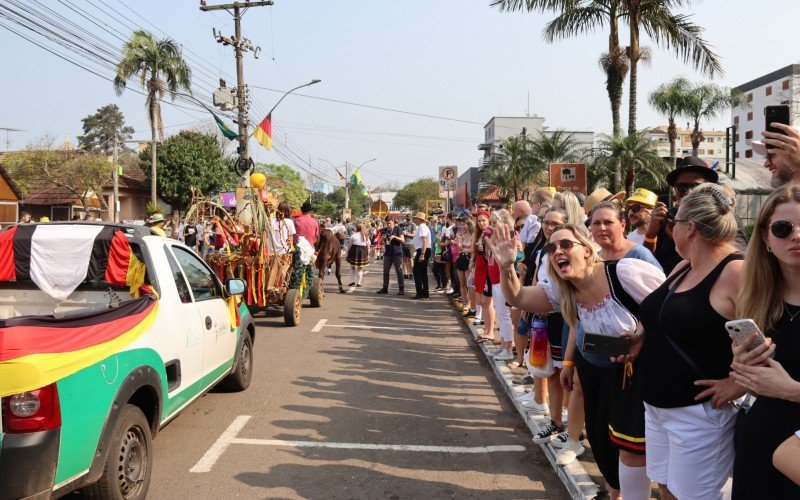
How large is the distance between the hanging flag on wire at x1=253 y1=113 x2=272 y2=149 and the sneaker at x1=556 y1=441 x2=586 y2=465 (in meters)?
19.4

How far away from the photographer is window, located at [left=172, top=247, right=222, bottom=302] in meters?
5.28

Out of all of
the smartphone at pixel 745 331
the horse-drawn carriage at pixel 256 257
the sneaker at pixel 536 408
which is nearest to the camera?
the smartphone at pixel 745 331

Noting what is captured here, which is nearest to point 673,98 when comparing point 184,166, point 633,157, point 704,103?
point 704,103

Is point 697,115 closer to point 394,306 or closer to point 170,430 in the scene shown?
point 394,306

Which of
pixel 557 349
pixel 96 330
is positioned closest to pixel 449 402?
pixel 557 349

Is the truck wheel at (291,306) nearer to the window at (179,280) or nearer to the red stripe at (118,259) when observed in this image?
the window at (179,280)

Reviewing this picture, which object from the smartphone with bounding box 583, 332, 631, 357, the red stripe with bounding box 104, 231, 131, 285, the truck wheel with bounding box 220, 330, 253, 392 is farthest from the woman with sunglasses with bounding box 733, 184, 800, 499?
the truck wheel with bounding box 220, 330, 253, 392

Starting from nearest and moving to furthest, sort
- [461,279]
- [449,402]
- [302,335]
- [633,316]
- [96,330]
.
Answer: [633,316] → [96,330] → [449,402] → [302,335] → [461,279]

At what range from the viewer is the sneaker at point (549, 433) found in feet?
16.2

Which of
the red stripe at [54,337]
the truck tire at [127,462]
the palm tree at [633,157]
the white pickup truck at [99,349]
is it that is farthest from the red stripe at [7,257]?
the palm tree at [633,157]

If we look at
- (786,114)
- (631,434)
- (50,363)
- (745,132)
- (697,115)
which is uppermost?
(745,132)

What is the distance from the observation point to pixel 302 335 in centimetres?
997

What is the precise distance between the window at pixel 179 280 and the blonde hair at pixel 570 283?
290cm

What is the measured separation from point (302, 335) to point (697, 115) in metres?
34.7
